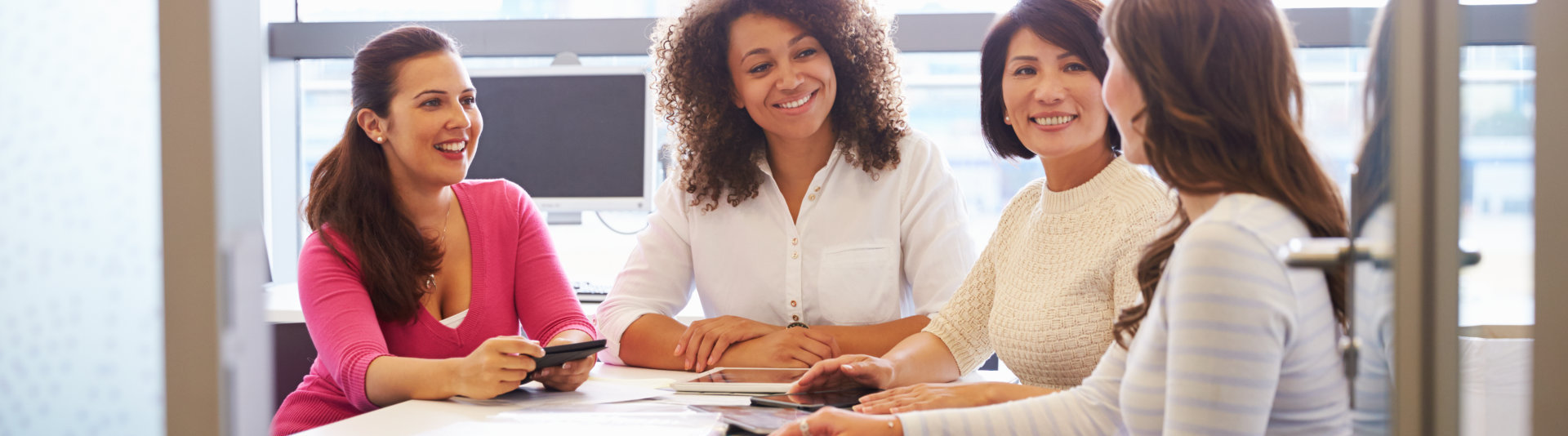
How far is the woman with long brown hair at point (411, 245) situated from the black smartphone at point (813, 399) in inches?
18.9

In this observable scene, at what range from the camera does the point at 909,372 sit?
1402 mm

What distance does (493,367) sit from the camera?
4.18ft

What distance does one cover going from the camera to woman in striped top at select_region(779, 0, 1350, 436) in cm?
76

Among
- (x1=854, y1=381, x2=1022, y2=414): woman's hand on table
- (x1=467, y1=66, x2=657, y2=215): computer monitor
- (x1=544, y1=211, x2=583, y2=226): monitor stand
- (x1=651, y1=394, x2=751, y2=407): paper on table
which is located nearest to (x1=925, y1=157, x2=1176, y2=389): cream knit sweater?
(x1=854, y1=381, x2=1022, y2=414): woman's hand on table

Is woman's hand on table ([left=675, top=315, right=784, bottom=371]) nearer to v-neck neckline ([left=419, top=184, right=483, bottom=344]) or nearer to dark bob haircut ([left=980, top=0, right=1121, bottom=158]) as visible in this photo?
v-neck neckline ([left=419, top=184, right=483, bottom=344])

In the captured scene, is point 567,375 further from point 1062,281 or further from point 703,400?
point 1062,281

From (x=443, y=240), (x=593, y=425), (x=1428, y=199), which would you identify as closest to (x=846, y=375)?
(x=593, y=425)

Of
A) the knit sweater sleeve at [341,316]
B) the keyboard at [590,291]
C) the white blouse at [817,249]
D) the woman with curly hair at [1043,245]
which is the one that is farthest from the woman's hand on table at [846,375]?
the keyboard at [590,291]

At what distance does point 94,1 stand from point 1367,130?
641 mm

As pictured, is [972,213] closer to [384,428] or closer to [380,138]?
[380,138]

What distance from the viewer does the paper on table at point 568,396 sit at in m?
1.28

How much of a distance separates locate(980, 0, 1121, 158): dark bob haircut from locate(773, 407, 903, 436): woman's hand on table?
65 centimetres

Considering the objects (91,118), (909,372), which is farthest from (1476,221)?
(909,372)

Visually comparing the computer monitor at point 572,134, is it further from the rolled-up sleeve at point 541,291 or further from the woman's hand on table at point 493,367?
the woman's hand on table at point 493,367
